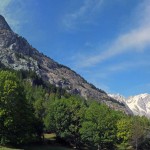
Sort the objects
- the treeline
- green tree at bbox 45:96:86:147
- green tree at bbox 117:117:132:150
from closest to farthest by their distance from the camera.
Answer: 1. the treeline
2. green tree at bbox 45:96:86:147
3. green tree at bbox 117:117:132:150

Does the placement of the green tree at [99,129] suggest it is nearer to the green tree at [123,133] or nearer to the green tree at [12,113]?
the green tree at [123,133]

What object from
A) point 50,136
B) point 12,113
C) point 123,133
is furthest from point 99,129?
point 12,113

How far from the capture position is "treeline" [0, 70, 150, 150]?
8688cm

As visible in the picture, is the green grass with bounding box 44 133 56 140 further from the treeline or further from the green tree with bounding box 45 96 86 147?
the green tree with bounding box 45 96 86 147

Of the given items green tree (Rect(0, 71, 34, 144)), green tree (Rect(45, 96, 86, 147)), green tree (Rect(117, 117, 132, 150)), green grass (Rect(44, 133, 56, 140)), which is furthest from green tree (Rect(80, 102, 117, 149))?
green tree (Rect(0, 71, 34, 144))

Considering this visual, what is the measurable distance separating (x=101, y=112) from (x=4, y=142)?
4651 centimetres

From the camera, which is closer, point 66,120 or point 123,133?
point 66,120

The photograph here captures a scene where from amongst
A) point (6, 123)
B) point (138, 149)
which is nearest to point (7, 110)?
point (6, 123)

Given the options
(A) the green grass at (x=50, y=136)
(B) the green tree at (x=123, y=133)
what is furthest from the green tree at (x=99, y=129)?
(A) the green grass at (x=50, y=136)

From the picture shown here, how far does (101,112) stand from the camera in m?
121

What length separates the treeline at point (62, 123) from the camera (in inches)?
3420

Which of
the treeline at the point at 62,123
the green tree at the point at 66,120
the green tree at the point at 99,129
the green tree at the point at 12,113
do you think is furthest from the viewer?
the green tree at the point at 66,120

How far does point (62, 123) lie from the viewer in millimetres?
123312

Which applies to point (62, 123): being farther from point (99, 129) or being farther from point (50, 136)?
point (99, 129)
